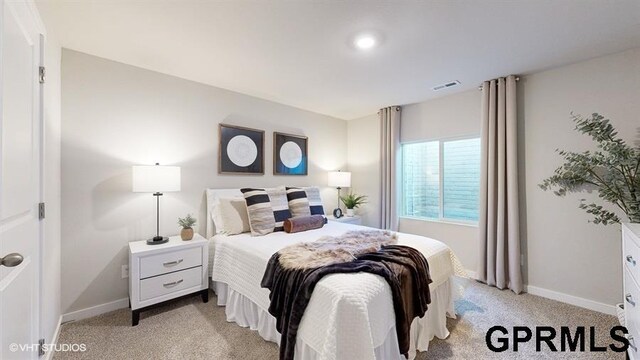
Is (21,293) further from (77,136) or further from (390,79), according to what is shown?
(390,79)

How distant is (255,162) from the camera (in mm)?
3428

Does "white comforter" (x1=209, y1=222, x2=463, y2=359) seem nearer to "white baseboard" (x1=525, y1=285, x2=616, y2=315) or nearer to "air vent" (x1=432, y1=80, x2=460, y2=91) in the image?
"white baseboard" (x1=525, y1=285, x2=616, y2=315)

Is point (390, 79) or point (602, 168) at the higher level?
point (390, 79)

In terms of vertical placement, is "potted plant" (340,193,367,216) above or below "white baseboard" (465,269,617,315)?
above

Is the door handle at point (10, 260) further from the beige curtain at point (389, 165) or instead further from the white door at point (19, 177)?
the beige curtain at point (389, 165)

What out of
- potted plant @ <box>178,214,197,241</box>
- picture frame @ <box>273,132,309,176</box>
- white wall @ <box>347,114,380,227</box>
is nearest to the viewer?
potted plant @ <box>178,214,197,241</box>

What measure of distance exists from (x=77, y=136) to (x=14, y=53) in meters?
1.37

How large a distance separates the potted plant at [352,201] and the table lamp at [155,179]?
2617 mm

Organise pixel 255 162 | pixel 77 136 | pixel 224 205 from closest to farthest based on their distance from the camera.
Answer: pixel 77 136 → pixel 224 205 → pixel 255 162

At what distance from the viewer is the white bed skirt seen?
1.54 metres

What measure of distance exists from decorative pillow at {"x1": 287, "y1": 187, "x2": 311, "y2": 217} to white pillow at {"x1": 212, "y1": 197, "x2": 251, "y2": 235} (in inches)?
21.9

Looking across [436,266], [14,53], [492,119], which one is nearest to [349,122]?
[492,119]

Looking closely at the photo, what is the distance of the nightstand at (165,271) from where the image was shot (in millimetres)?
2129

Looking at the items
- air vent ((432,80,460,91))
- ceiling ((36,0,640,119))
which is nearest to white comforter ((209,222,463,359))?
ceiling ((36,0,640,119))
